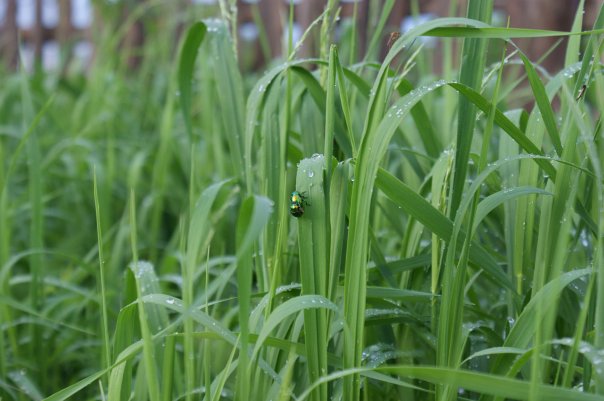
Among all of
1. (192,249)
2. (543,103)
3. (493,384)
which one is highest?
(543,103)

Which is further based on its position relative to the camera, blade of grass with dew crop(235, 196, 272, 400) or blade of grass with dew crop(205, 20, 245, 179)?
blade of grass with dew crop(205, 20, 245, 179)

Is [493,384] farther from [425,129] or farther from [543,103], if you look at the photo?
[425,129]

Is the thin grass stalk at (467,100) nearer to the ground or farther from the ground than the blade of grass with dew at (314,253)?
farther from the ground

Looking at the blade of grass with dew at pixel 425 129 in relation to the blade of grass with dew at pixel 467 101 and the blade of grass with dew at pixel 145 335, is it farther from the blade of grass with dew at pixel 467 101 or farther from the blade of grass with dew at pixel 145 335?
→ the blade of grass with dew at pixel 145 335

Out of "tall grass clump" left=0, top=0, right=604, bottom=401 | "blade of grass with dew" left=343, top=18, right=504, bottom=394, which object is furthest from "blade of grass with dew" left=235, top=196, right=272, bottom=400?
"blade of grass with dew" left=343, top=18, right=504, bottom=394

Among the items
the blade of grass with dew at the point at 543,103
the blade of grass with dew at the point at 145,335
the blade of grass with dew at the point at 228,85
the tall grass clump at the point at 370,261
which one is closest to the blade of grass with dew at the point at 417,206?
the tall grass clump at the point at 370,261

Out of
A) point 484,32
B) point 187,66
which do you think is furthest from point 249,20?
point 484,32

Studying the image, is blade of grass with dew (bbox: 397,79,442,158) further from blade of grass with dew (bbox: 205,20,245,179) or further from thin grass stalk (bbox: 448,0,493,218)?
blade of grass with dew (bbox: 205,20,245,179)
